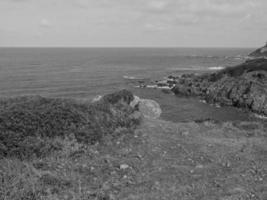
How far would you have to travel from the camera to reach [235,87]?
121 feet

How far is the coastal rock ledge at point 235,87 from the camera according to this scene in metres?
33.0

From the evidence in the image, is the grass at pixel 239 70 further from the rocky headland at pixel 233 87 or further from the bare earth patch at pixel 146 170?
the bare earth patch at pixel 146 170

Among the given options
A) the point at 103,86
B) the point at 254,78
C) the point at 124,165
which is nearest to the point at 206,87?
the point at 254,78

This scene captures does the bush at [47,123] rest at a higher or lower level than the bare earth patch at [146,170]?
higher

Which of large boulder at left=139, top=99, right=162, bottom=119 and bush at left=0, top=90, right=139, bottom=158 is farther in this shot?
large boulder at left=139, top=99, right=162, bottom=119

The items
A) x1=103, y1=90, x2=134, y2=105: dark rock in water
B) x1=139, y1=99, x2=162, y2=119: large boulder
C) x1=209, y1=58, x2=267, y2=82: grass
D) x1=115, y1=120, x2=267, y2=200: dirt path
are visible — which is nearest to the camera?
x1=115, y1=120, x2=267, y2=200: dirt path

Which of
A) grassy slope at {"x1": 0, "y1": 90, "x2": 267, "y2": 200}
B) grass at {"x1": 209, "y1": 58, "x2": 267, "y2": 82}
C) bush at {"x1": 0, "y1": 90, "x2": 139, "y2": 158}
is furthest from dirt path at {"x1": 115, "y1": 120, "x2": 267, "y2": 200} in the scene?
grass at {"x1": 209, "y1": 58, "x2": 267, "y2": 82}

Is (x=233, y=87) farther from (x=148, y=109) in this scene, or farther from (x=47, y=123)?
(x=47, y=123)

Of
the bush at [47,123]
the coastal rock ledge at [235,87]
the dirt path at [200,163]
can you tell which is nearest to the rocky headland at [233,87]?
the coastal rock ledge at [235,87]

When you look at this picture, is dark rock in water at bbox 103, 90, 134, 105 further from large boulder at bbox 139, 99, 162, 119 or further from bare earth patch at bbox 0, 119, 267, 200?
bare earth patch at bbox 0, 119, 267, 200

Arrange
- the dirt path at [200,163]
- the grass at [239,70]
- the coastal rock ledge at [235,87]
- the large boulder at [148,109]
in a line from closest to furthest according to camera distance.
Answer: the dirt path at [200,163] < the large boulder at [148,109] < the coastal rock ledge at [235,87] < the grass at [239,70]

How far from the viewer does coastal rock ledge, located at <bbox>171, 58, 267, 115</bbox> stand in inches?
1298

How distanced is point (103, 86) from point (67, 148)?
138 ft

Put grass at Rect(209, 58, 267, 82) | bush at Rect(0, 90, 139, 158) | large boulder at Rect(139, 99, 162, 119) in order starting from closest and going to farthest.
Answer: bush at Rect(0, 90, 139, 158), large boulder at Rect(139, 99, 162, 119), grass at Rect(209, 58, 267, 82)
